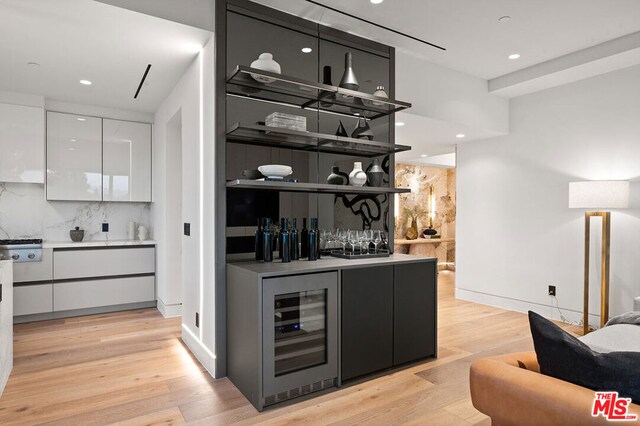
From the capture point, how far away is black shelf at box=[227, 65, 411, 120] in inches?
112

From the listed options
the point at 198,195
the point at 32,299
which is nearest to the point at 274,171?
the point at 198,195

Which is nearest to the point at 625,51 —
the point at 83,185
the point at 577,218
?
the point at 577,218

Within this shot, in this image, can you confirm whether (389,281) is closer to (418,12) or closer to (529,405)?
(529,405)

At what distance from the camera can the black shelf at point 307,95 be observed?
2852 millimetres

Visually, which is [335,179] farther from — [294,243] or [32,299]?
[32,299]

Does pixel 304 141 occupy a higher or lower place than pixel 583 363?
higher

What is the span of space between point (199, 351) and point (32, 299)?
2.47m

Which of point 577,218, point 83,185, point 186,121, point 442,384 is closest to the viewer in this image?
point 442,384

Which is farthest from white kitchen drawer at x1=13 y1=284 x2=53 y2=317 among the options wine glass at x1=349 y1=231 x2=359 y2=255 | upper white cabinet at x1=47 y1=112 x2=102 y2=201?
wine glass at x1=349 y1=231 x2=359 y2=255

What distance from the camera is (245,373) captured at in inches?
102

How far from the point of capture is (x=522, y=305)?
4.92m

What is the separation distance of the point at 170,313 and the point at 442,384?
10.5ft

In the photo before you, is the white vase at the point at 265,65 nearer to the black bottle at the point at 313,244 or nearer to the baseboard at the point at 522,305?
the black bottle at the point at 313,244

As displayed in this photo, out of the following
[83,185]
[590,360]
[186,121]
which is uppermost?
[186,121]
